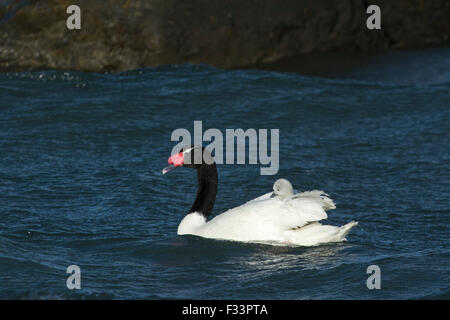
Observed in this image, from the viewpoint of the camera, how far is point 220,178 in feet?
39.4

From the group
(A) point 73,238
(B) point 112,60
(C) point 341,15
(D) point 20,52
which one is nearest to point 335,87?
(C) point 341,15

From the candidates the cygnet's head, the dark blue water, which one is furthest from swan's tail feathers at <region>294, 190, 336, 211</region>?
the dark blue water

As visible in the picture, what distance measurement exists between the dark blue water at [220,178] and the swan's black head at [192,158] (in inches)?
29.3

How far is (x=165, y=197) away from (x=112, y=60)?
5.46 metres

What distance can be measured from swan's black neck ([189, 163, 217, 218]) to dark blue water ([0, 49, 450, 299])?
43 cm

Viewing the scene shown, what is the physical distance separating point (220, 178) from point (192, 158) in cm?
213

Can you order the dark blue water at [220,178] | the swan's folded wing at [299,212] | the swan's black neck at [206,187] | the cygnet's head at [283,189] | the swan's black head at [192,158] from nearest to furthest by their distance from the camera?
1. the dark blue water at [220,178]
2. the swan's folded wing at [299,212]
3. the cygnet's head at [283,189]
4. the swan's black head at [192,158]
5. the swan's black neck at [206,187]

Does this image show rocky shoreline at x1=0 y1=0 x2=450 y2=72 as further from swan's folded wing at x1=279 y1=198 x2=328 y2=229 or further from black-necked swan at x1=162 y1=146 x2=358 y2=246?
swan's folded wing at x1=279 y1=198 x2=328 y2=229

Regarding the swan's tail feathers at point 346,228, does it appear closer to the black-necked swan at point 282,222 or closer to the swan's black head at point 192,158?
the black-necked swan at point 282,222

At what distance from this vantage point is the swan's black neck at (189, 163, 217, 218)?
998 cm

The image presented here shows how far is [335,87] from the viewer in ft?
52.2

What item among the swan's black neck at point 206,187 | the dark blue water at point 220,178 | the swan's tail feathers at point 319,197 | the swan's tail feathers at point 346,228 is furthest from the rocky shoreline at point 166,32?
the swan's tail feathers at point 346,228

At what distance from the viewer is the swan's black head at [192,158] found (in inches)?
386
